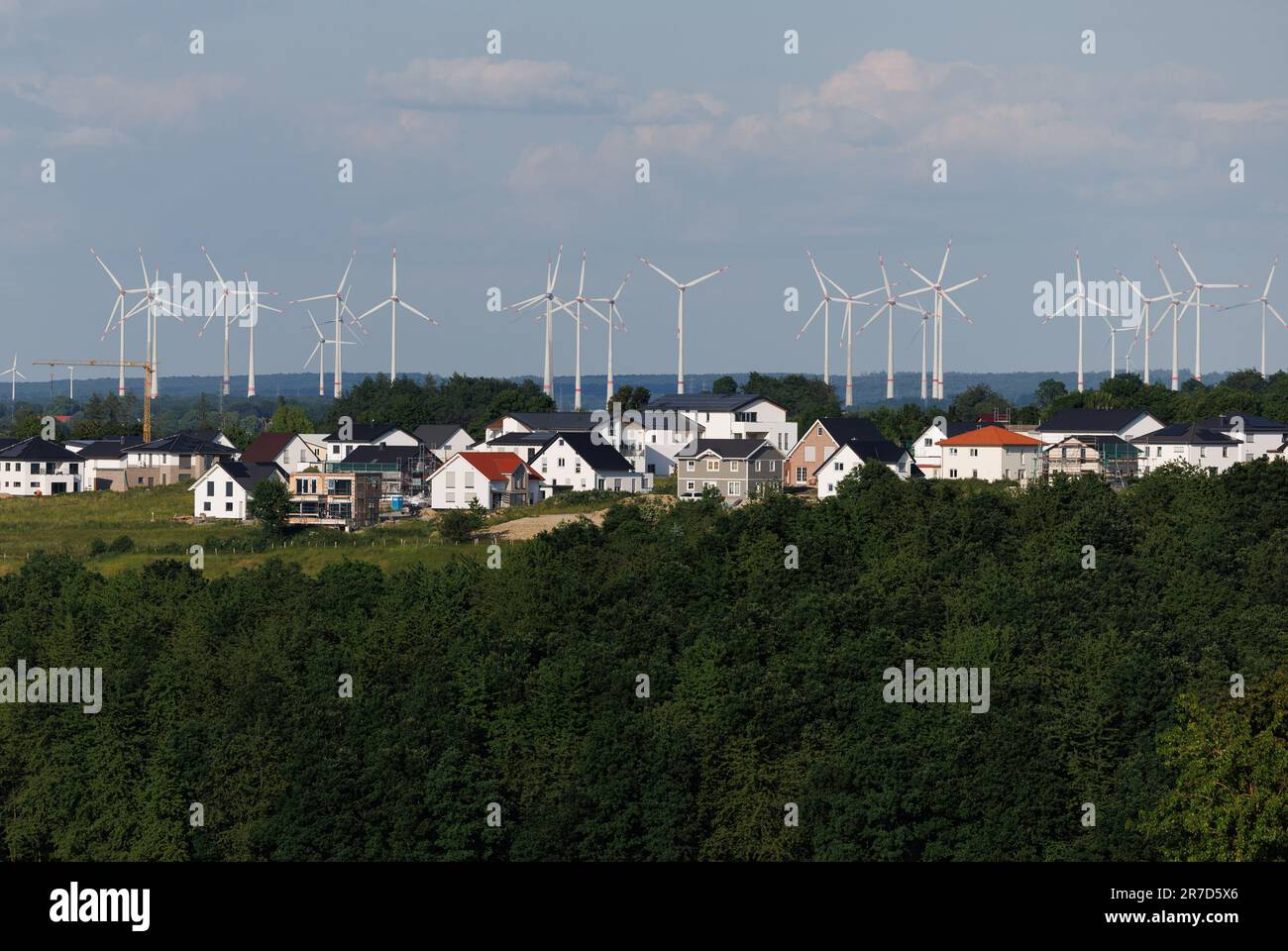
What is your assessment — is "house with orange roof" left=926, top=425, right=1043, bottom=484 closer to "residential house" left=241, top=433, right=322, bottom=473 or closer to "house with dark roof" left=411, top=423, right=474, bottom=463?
"house with dark roof" left=411, top=423, right=474, bottom=463

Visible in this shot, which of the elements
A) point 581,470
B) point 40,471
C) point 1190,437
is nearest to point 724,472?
point 581,470

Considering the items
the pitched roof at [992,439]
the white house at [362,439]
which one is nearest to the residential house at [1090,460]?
the pitched roof at [992,439]

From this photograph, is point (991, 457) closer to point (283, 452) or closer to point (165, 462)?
point (283, 452)

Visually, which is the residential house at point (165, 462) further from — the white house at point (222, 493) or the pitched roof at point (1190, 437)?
the pitched roof at point (1190, 437)

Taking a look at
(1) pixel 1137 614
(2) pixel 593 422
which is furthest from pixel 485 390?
(1) pixel 1137 614

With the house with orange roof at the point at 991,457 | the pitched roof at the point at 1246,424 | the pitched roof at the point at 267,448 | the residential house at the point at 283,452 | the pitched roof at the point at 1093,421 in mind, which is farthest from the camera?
the pitched roof at the point at 267,448

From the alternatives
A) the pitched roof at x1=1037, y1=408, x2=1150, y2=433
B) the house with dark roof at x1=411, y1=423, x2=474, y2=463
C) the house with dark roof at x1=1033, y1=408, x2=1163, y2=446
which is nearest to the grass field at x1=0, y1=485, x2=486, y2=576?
the house with dark roof at x1=411, y1=423, x2=474, y2=463

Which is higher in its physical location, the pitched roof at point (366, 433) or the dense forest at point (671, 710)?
the pitched roof at point (366, 433)
